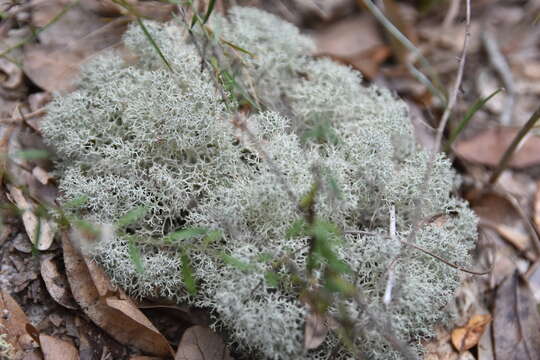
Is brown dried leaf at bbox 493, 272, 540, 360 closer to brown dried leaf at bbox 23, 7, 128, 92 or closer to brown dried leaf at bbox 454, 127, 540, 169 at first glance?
brown dried leaf at bbox 454, 127, 540, 169

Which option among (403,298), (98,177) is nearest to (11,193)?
(98,177)

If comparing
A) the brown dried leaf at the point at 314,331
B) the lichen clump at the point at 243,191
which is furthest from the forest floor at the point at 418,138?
the brown dried leaf at the point at 314,331

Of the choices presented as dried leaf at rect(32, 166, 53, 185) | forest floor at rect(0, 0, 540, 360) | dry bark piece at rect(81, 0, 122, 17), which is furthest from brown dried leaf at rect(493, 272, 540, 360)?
dry bark piece at rect(81, 0, 122, 17)

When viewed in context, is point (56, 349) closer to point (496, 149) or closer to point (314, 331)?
point (314, 331)

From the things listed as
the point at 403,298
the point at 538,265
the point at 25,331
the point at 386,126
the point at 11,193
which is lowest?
the point at 25,331

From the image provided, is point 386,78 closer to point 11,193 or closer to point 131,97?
point 131,97
